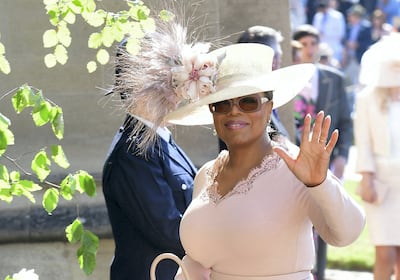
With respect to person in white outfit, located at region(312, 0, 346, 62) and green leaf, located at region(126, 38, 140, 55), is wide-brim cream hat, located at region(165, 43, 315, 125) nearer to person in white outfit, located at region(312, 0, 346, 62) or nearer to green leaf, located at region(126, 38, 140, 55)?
green leaf, located at region(126, 38, 140, 55)

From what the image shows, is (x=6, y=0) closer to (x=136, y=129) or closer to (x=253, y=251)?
(x=136, y=129)

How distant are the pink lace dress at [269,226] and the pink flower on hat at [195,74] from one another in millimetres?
344

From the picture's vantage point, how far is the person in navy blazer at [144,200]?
164 inches

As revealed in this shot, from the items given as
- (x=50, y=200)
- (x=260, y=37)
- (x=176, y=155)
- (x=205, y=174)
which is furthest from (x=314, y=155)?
(x=260, y=37)

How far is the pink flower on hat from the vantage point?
351 cm

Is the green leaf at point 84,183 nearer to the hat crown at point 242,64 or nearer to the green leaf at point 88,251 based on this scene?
the green leaf at point 88,251

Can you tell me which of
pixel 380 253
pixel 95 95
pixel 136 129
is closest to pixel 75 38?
pixel 95 95

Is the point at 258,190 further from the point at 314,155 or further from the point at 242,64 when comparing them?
Answer: the point at 242,64

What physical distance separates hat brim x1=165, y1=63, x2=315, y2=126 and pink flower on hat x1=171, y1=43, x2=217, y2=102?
4cm

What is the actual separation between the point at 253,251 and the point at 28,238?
7.92 feet

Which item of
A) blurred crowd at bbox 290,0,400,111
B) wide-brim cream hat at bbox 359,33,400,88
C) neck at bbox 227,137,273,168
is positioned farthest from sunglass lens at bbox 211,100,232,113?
blurred crowd at bbox 290,0,400,111

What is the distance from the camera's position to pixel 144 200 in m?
4.17

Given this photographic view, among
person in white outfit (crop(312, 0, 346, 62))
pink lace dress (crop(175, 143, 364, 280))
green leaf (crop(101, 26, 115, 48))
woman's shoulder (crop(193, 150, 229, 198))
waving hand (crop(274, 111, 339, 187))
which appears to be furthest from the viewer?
person in white outfit (crop(312, 0, 346, 62))

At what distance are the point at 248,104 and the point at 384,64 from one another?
113 inches
